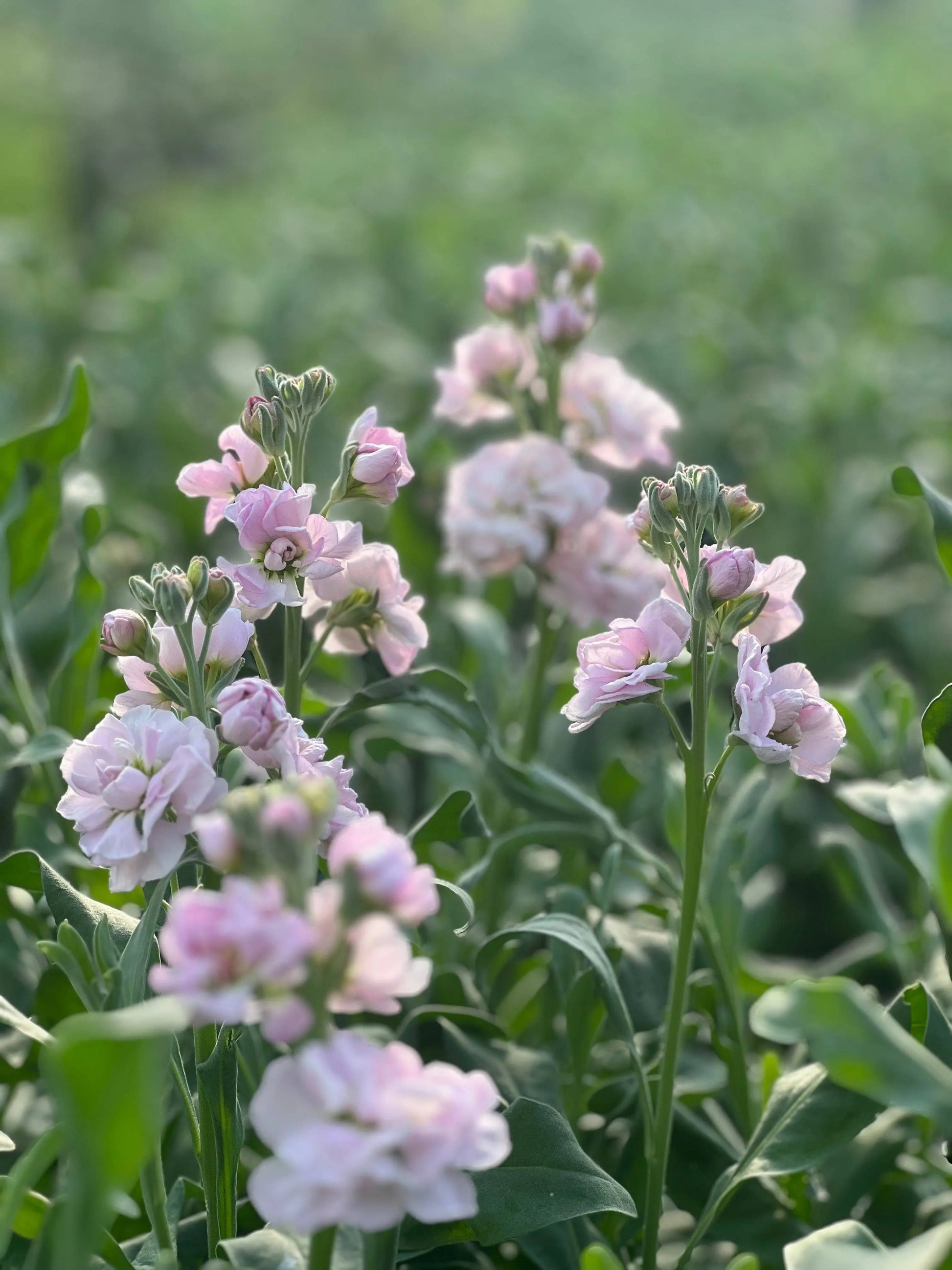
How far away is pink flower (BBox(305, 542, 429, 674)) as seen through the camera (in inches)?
47.1

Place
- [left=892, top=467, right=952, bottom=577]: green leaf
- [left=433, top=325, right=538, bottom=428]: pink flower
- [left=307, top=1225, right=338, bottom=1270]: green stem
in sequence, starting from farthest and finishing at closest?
[left=433, top=325, right=538, bottom=428]: pink flower, [left=892, top=467, right=952, bottom=577]: green leaf, [left=307, top=1225, right=338, bottom=1270]: green stem

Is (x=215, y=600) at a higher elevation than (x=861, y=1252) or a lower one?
higher

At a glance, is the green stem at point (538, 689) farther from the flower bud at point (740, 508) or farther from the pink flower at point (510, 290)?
the flower bud at point (740, 508)

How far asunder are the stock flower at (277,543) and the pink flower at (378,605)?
9 centimetres

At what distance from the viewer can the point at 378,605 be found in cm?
122

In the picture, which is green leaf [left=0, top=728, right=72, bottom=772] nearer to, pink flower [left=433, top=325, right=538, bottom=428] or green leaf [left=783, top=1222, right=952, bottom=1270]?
pink flower [left=433, top=325, right=538, bottom=428]

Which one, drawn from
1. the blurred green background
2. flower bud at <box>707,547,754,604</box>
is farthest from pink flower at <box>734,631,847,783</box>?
the blurred green background

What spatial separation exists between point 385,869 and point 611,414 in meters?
1.06

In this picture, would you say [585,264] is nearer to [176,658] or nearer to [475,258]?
[176,658]

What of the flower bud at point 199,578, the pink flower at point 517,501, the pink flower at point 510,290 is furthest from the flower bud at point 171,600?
the pink flower at point 510,290

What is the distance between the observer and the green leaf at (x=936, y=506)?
1.35 meters

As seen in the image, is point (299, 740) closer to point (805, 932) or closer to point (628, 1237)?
point (628, 1237)

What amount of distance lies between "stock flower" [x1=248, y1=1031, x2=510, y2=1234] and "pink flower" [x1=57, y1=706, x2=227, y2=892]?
8.3 inches

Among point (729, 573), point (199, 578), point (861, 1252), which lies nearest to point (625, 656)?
point (729, 573)
